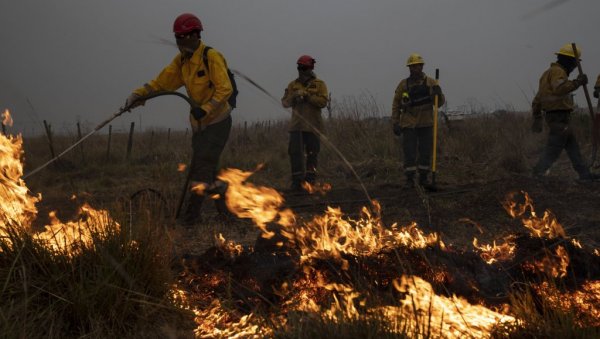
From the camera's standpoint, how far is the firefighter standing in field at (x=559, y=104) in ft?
22.7

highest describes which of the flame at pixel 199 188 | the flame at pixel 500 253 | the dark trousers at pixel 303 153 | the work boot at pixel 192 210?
the dark trousers at pixel 303 153

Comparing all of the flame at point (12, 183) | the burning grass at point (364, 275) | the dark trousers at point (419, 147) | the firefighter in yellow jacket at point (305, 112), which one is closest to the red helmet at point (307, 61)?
the firefighter in yellow jacket at point (305, 112)

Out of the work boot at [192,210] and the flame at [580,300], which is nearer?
the flame at [580,300]

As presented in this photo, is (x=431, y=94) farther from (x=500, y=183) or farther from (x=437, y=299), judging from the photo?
(x=437, y=299)

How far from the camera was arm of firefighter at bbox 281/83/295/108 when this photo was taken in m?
7.62

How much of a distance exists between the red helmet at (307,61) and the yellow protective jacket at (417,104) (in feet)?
4.89

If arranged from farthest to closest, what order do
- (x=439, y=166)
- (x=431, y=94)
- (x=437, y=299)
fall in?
(x=439, y=166) < (x=431, y=94) < (x=437, y=299)

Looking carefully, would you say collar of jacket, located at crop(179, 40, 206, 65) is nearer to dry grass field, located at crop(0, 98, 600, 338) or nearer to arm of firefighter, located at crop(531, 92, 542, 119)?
dry grass field, located at crop(0, 98, 600, 338)

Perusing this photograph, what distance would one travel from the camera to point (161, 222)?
112 inches

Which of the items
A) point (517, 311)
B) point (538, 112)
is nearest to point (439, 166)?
point (538, 112)

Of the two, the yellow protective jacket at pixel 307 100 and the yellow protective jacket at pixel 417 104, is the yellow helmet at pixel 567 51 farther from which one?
the yellow protective jacket at pixel 307 100

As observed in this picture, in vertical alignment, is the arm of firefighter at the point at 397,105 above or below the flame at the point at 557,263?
above

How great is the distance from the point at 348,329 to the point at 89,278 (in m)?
1.43

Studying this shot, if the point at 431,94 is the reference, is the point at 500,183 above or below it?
below
